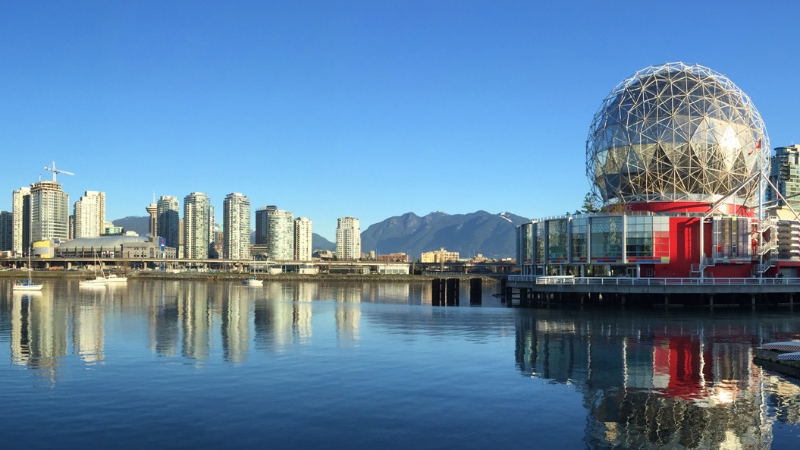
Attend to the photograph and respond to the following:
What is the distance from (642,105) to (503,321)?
124 feet

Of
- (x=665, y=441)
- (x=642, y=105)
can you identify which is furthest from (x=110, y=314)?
(x=642, y=105)

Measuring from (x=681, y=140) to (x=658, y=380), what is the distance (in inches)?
2157

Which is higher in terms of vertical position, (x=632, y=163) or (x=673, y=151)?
(x=673, y=151)

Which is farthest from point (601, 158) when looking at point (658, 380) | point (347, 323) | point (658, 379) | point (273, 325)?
point (658, 380)

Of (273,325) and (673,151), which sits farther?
(673,151)

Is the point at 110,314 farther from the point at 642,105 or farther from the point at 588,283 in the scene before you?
the point at 642,105

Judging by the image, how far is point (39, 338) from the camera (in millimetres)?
42438

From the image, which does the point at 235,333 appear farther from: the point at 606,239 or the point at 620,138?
the point at 620,138

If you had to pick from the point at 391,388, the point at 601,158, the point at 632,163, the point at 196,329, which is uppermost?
the point at 601,158

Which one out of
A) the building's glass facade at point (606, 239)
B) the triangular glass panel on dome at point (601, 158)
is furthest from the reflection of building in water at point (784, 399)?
the triangular glass panel on dome at point (601, 158)

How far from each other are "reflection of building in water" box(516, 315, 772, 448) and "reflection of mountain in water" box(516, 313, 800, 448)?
0.03 m

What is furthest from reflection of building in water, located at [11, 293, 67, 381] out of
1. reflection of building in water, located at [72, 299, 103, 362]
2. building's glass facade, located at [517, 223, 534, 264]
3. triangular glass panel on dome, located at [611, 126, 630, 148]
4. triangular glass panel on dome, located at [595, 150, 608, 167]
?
triangular glass panel on dome, located at [595, 150, 608, 167]

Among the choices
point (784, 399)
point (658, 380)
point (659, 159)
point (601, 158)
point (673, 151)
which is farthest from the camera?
point (601, 158)

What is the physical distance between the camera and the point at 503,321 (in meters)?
57.3
